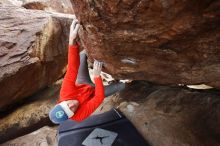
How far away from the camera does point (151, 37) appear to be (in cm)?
275

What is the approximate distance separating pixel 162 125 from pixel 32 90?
259cm

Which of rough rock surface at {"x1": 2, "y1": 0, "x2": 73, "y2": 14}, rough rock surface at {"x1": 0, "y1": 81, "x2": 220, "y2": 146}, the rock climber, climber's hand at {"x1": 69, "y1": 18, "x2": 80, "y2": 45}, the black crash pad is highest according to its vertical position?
rough rock surface at {"x1": 2, "y1": 0, "x2": 73, "y2": 14}

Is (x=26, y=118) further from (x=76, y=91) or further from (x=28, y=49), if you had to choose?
(x=76, y=91)

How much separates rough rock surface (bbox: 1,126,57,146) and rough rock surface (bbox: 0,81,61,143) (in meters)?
0.21

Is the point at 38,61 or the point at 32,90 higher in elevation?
the point at 38,61

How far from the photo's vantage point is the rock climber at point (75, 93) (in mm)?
3755

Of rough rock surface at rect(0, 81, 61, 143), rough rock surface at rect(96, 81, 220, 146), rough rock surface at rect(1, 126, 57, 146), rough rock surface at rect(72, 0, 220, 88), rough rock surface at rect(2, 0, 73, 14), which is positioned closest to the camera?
rough rock surface at rect(72, 0, 220, 88)

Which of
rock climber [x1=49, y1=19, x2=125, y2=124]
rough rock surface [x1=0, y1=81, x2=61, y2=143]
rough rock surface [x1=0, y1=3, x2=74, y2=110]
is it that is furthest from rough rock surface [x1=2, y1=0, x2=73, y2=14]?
rock climber [x1=49, y1=19, x2=125, y2=124]

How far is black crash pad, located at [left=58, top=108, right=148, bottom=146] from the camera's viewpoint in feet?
15.4

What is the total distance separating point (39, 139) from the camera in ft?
17.3

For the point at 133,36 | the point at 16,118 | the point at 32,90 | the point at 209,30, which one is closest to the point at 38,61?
the point at 32,90

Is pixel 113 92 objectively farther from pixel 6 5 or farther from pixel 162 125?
pixel 6 5

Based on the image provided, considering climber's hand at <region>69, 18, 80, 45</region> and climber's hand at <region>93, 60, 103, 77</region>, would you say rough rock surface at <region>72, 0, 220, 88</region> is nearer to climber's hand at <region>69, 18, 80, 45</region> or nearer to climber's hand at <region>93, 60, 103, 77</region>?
climber's hand at <region>93, 60, 103, 77</region>

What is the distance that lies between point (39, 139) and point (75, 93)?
5.63 ft
